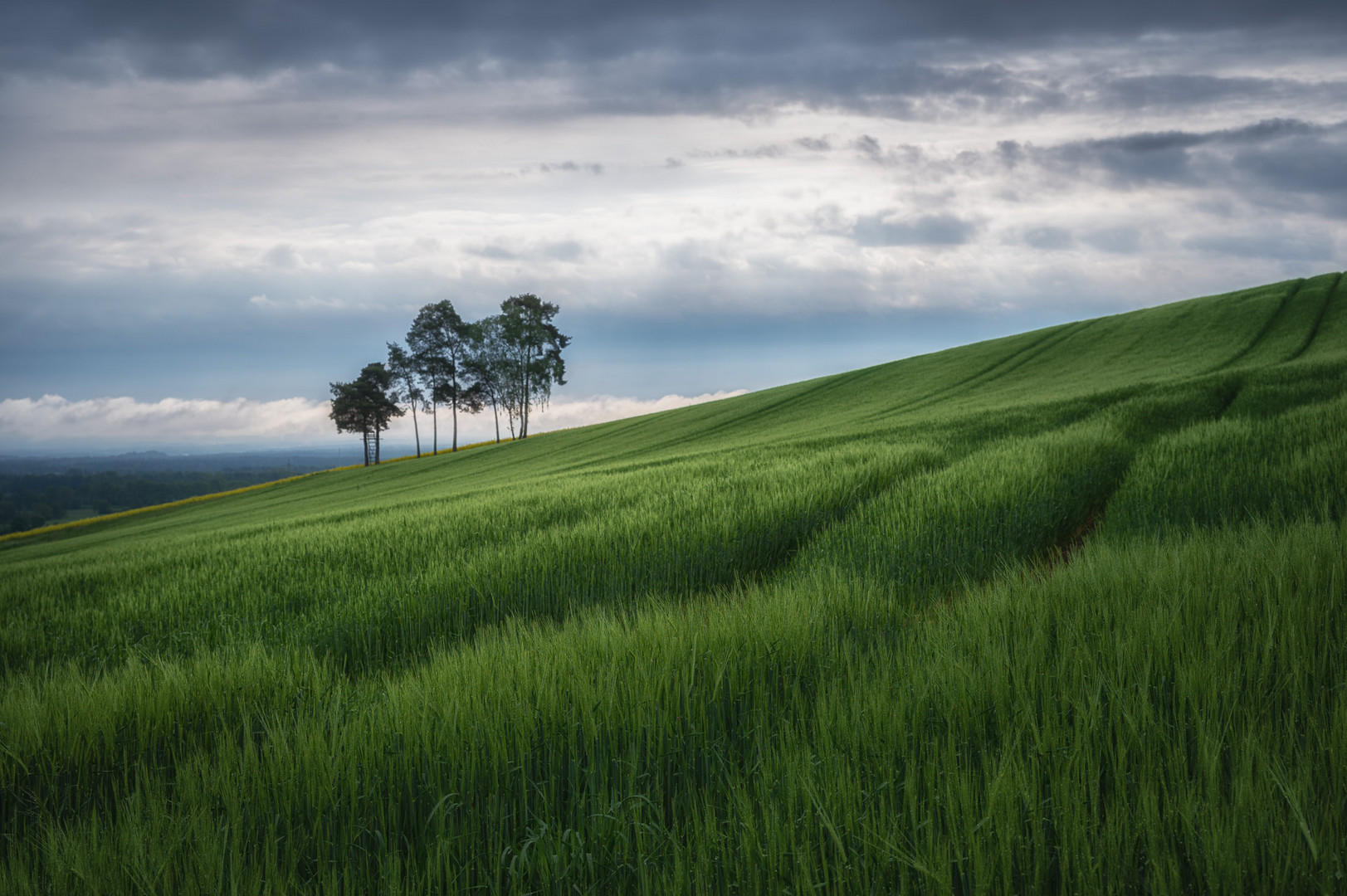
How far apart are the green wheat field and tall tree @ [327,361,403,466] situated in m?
60.0

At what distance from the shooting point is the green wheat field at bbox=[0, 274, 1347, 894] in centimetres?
125

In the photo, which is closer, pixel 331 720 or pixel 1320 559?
pixel 331 720

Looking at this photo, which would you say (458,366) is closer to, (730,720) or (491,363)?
(491,363)

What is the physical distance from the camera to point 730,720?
6.69ft

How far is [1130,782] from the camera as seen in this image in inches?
53.8

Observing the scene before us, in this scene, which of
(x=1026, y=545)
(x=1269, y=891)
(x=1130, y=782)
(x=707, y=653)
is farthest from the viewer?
(x=1026, y=545)

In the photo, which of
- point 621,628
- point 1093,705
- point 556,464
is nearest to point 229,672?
point 621,628

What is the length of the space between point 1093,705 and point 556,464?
26.9m

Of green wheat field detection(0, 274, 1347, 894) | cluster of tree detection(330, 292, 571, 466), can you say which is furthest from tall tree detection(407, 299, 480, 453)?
green wheat field detection(0, 274, 1347, 894)

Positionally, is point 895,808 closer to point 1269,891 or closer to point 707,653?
point 1269,891

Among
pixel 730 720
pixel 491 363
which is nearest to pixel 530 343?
pixel 491 363

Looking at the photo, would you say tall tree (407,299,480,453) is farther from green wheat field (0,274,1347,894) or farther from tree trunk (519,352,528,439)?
green wheat field (0,274,1347,894)

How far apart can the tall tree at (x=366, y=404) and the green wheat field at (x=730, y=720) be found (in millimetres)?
59970

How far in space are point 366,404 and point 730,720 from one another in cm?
6561
